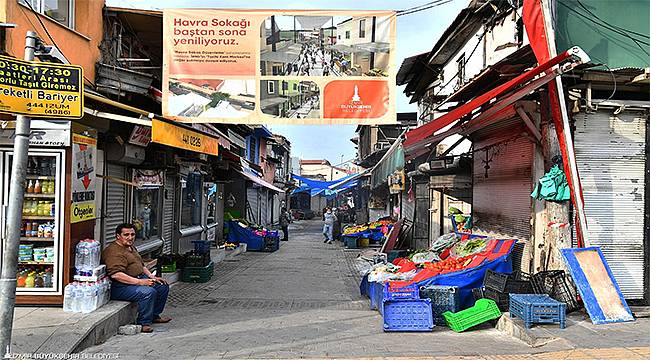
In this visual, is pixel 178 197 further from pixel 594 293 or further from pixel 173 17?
pixel 594 293

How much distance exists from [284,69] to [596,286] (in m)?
5.53

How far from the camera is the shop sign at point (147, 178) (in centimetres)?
1210

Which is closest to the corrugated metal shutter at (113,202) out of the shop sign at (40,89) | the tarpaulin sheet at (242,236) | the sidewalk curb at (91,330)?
the sidewalk curb at (91,330)

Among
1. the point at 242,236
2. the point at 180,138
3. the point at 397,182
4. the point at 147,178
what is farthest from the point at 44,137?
the point at 397,182

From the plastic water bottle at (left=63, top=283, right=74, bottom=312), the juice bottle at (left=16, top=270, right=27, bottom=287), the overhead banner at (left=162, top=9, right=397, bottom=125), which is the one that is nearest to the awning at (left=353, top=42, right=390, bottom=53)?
the overhead banner at (left=162, top=9, right=397, bottom=125)

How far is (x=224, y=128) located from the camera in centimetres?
1950

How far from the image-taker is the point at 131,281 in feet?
28.3

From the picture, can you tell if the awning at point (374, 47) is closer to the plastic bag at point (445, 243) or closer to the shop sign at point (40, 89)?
the shop sign at point (40, 89)

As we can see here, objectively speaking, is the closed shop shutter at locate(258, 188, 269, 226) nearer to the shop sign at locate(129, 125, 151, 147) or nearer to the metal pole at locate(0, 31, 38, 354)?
the shop sign at locate(129, 125, 151, 147)

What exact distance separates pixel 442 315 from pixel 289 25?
5.00 m

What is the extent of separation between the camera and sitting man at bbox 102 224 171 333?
28.0 feet

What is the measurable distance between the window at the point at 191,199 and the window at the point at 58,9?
643cm

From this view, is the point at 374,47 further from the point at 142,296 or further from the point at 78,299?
the point at 78,299

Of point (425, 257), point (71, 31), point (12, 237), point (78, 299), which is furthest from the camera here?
point (425, 257)
